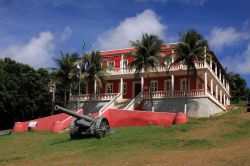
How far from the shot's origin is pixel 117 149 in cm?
2141

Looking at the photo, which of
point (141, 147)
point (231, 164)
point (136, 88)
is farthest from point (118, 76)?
point (231, 164)

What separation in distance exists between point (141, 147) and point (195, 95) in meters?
19.2

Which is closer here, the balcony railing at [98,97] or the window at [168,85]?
the window at [168,85]

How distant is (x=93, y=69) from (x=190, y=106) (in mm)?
10820

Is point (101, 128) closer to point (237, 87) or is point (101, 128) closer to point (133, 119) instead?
point (133, 119)

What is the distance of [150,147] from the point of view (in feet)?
70.0

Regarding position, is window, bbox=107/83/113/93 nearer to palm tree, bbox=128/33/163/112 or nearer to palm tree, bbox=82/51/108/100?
palm tree, bbox=82/51/108/100

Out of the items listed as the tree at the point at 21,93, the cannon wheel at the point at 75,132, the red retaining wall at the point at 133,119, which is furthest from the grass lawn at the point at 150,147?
the tree at the point at 21,93

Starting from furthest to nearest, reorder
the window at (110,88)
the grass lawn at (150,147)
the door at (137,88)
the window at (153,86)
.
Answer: the window at (110,88)
the door at (137,88)
the window at (153,86)
the grass lawn at (150,147)

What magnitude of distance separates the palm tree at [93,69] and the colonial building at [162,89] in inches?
83.8

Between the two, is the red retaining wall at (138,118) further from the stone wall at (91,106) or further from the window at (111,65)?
the window at (111,65)

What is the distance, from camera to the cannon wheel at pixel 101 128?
2591 centimetres

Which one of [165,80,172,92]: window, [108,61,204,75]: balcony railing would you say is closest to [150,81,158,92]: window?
[165,80,172,92]: window

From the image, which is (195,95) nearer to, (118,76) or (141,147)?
(118,76)
